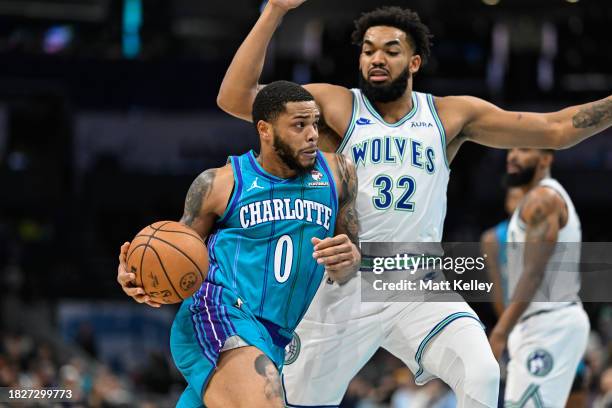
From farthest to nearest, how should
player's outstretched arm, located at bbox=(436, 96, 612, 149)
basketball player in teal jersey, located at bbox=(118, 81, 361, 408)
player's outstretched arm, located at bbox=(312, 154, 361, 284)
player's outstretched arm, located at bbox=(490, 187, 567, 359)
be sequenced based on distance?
player's outstretched arm, located at bbox=(490, 187, 567, 359)
player's outstretched arm, located at bbox=(436, 96, 612, 149)
player's outstretched arm, located at bbox=(312, 154, 361, 284)
basketball player in teal jersey, located at bbox=(118, 81, 361, 408)

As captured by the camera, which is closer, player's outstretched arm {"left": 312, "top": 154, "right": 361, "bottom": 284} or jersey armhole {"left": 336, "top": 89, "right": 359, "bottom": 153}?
player's outstretched arm {"left": 312, "top": 154, "right": 361, "bottom": 284}

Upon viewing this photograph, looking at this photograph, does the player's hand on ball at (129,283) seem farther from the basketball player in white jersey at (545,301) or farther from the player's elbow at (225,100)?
the basketball player in white jersey at (545,301)

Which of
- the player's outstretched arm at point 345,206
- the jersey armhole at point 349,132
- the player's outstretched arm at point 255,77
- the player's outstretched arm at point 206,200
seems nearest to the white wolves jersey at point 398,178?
the jersey armhole at point 349,132

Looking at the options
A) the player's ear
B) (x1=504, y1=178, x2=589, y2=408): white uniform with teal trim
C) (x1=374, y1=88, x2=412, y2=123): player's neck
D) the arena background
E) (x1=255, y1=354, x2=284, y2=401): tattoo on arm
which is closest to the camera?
(x1=255, y1=354, x2=284, y2=401): tattoo on arm

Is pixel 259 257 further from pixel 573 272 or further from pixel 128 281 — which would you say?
pixel 573 272

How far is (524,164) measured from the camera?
325 inches

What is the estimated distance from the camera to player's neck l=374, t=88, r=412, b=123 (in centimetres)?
681

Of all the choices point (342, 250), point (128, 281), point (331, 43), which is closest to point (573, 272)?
point (342, 250)

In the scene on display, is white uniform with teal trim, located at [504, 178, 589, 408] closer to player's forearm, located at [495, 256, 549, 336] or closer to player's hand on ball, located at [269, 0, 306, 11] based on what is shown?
player's forearm, located at [495, 256, 549, 336]

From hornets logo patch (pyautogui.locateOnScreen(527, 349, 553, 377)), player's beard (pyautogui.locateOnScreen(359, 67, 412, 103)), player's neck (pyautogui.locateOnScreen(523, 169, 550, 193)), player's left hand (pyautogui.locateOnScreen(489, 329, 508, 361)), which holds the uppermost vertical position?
player's beard (pyautogui.locateOnScreen(359, 67, 412, 103))

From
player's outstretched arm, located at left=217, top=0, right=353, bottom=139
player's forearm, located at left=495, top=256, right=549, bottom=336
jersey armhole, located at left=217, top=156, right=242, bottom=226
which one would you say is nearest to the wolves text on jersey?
player's outstretched arm, located at left=217, top=0, right=353, bottom=139

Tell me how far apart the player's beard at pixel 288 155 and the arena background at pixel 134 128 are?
12.7 metres

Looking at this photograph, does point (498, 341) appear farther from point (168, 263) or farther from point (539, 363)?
point (168, 263)

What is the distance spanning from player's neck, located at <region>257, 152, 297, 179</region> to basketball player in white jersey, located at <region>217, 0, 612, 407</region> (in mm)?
643
